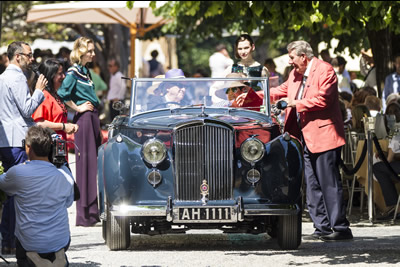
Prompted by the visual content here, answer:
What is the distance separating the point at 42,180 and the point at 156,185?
256 centimetres

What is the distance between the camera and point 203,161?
9633 mm

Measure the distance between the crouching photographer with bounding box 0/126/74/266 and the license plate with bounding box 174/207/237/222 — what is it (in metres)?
2.26

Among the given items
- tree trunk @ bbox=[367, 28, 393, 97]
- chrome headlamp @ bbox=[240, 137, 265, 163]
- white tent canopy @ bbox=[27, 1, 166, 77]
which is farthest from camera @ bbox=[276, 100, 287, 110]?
white tent canopy @ bbox=[27, 1, 166, 77]

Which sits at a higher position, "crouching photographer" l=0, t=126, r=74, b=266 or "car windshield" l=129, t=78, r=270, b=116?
"car windshield" l=129, t=78, r=270, b=116

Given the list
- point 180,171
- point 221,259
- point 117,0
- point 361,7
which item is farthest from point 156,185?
point 117,0

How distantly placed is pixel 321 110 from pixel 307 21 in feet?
17.8

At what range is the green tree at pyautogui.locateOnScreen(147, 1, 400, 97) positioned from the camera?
11.2 m

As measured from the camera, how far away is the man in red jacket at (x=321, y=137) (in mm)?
10648

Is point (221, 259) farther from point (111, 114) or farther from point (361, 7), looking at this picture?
point (111, 114)

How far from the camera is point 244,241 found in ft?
35.3

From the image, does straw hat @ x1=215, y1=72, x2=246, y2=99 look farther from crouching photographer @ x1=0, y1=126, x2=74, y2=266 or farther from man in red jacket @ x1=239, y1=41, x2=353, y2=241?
crouching photographer @ x1=0, y1=126, x2=74, y2=266

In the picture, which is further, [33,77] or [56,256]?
[33,77]

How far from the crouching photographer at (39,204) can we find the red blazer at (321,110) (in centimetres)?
388

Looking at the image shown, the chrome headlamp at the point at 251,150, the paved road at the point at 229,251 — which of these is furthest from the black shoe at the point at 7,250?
the chrome headlamp at the point at 251,150
